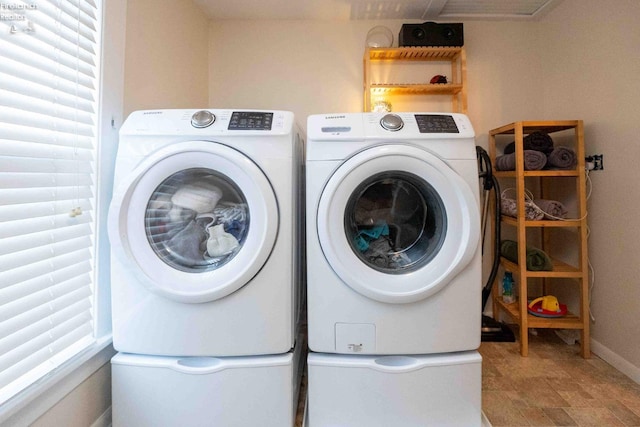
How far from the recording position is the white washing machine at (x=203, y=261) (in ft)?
3.39

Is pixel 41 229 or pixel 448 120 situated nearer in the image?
pixel 41 229

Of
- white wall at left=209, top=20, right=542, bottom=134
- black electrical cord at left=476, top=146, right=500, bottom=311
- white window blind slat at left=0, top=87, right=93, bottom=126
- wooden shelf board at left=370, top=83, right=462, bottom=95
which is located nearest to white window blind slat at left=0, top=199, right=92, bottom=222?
white window blind slat at left=0, top=87, right=93, bottom=126

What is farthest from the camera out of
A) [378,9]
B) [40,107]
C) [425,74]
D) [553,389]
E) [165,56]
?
[425,74]

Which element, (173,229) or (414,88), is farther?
(414,88)

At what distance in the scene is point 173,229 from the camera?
113cm

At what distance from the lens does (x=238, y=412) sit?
3.46ft

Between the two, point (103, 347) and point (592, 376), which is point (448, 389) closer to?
point (592, 376)

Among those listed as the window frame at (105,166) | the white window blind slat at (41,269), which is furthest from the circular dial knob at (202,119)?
the white window blind slat at (41,269)

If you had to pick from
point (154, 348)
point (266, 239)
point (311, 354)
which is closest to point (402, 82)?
point (266, 239)

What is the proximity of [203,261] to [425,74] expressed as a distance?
188 centimetres

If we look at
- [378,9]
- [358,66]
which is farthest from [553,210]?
[378,9]

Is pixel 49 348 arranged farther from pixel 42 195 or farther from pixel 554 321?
pixel 554 321

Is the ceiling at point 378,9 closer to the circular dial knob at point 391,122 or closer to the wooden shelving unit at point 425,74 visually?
the wooden shelving unit at point 425,74

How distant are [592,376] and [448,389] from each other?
904 mm
